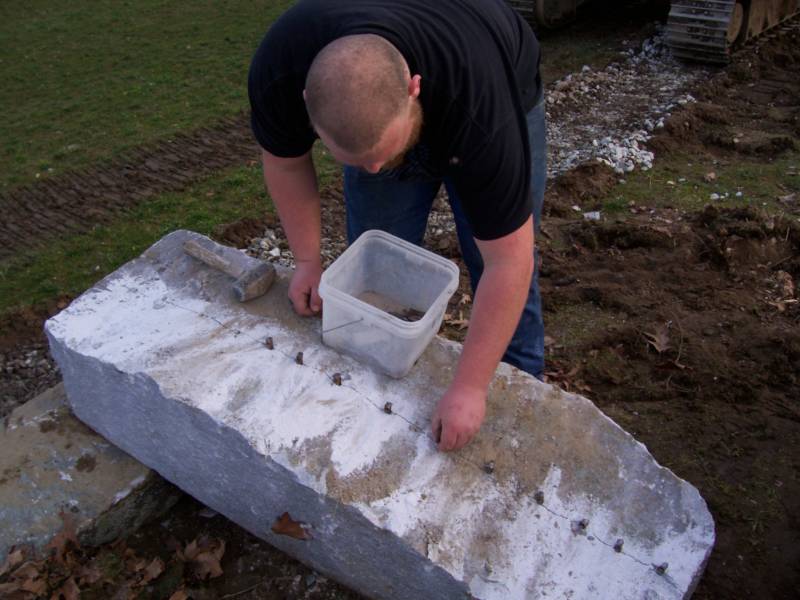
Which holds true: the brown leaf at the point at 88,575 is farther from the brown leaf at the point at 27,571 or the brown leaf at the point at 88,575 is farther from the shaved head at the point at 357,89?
the shaved head at the point at 357,89

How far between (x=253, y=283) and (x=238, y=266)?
0.54 ft

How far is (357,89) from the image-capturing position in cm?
187

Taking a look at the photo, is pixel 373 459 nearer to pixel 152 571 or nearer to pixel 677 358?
pixel 152 571

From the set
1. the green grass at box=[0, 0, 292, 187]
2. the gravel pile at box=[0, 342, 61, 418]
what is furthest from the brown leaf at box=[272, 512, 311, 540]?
the green grass at box=[0, 0, 292, 187]

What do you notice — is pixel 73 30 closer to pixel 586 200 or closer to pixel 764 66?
pixel 586 200

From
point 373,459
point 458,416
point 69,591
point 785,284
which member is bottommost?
point 785,284

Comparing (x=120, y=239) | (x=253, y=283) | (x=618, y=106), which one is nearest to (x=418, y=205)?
(x=253, y=283)

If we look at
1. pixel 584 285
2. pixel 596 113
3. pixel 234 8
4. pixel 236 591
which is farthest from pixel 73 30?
pixel 236 591

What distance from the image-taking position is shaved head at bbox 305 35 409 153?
1875mm

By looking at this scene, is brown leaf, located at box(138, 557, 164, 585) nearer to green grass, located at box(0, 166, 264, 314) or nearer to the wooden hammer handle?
the wooden hammer handle

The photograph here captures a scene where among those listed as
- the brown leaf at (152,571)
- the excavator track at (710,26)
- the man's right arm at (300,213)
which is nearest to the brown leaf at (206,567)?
the brown leaf at (152,571)

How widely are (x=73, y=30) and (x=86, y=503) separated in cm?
743

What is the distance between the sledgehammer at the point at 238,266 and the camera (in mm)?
2943

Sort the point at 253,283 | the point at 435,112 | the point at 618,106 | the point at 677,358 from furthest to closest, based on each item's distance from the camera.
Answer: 1. the point at 618,106
2. the point at 677,358
3. the point at 253,283
4. the point at 435,112
